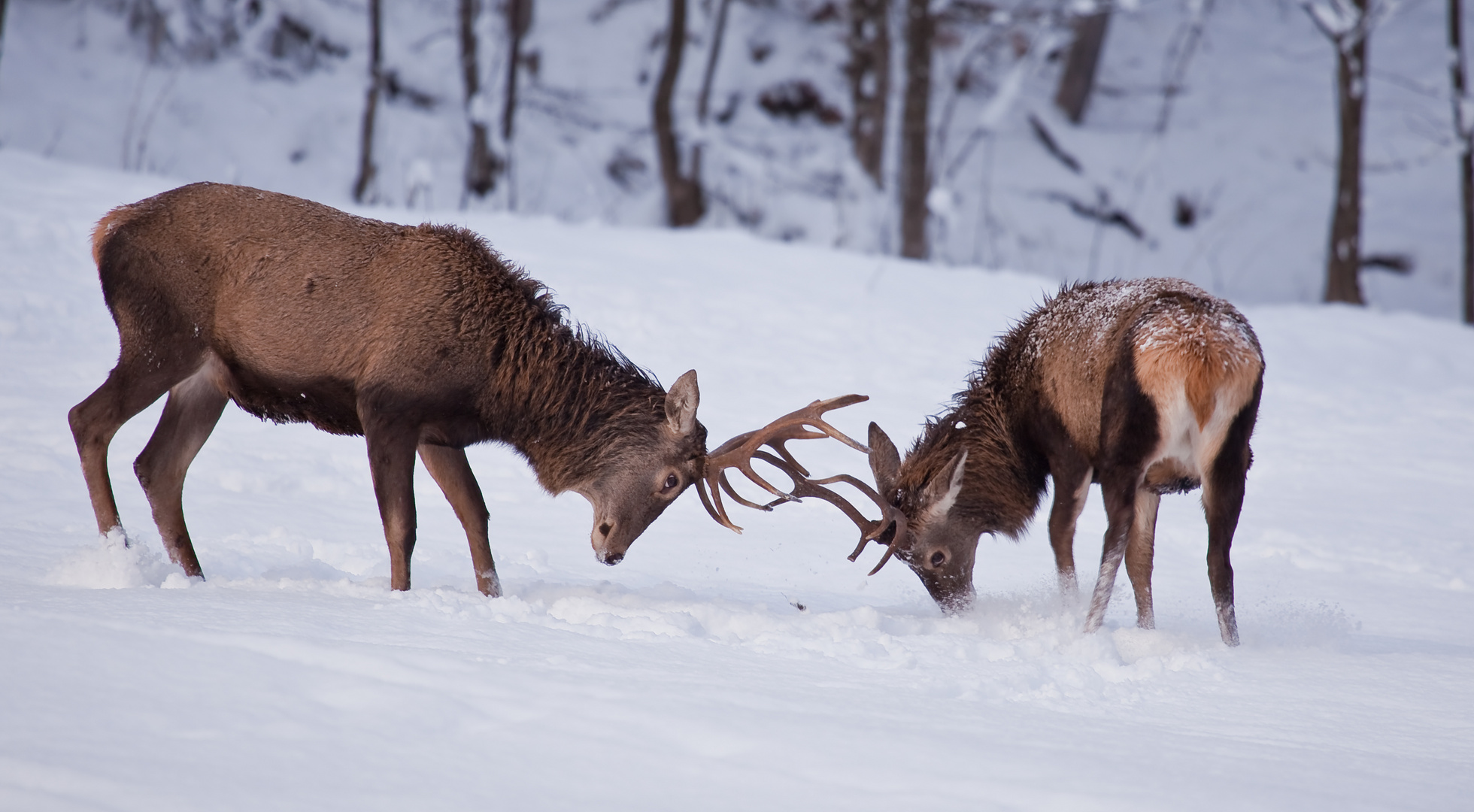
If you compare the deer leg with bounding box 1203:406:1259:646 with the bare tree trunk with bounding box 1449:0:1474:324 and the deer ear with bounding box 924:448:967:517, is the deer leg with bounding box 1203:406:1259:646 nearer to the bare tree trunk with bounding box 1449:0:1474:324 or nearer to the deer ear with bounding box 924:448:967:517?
the deer ear with bounding box 924:448:967:517

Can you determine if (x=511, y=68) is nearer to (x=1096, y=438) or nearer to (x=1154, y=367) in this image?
(x=1096, y=438)

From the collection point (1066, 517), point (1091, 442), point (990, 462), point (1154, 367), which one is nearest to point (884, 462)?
point (990, 462)

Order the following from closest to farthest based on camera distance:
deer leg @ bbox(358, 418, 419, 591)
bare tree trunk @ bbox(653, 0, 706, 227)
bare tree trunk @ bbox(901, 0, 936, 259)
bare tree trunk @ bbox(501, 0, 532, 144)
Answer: deer leg @ bbox(358, 418, 419, 591) < bare tree trunk @ bbox(901, 0, 936, 259) < bare tree trunk @ bbox(653, 0, 706, 227) < bare tree trunk @ bbox(501, 0, 532, 144)

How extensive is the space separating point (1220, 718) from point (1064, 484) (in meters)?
1.85

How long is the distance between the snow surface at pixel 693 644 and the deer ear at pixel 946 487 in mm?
493

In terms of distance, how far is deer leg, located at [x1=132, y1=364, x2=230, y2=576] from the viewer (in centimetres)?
523

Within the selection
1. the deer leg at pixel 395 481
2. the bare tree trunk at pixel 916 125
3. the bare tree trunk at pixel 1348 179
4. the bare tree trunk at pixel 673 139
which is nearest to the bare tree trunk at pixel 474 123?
the bare tree trunk at pixel 673 139

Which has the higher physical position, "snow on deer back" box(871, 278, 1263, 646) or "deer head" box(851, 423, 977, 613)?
"snow on deer back" box(871, 278, 1263, 646)

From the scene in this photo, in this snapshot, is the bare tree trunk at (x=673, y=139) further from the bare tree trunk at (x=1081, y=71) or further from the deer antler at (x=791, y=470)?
the deer antler at (x=791, y=470)

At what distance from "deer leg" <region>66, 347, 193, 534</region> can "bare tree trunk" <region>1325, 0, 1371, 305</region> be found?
13.5m

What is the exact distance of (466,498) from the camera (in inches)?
215

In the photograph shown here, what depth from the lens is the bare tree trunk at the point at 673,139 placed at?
56.2 ft

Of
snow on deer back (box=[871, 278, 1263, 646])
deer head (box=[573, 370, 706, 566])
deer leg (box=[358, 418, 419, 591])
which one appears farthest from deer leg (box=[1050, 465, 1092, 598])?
deer leg (box=[358, 418, 419, 591])

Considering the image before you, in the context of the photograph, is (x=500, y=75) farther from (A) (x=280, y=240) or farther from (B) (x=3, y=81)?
(A) (x=280, y=240)
